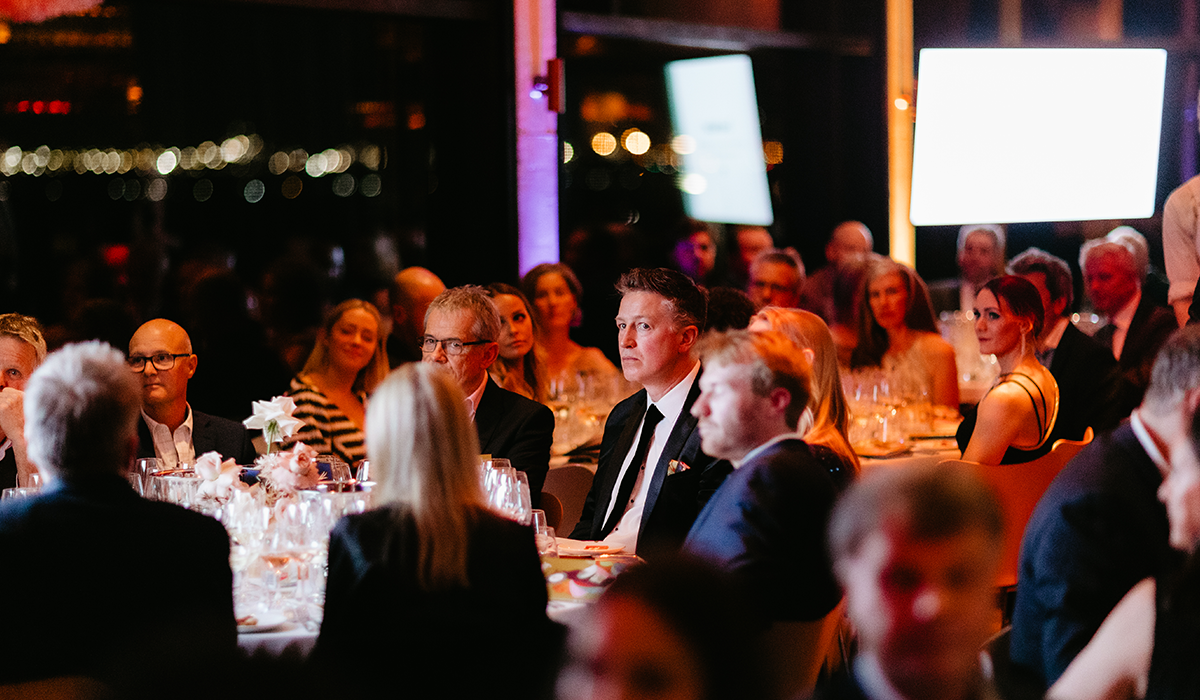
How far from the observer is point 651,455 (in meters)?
4.13

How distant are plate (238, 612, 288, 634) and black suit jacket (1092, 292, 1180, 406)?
4.95m

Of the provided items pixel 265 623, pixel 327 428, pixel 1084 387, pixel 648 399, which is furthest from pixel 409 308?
pixel 265 623

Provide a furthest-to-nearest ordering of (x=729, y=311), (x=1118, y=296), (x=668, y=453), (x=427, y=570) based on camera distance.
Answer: (x=1118, y=296), (x=729, y=311), (x=668, y=453), (x=427, y=570)

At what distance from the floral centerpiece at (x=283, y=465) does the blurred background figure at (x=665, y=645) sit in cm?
199

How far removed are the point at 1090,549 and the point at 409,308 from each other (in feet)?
14.8

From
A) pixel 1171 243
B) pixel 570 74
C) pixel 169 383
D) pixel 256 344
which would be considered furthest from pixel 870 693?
pixel 570 74

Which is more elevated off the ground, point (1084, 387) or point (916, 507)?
point (916, 507)

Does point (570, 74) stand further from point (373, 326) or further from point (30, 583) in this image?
point (30, 583)

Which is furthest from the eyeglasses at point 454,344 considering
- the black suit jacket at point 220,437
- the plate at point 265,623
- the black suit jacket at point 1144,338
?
the black suit jacket at point 1144,338

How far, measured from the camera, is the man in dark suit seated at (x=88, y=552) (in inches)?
96.3

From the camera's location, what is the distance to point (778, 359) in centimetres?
289

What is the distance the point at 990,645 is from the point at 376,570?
1.27 m

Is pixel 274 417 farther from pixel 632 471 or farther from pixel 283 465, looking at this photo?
pixel 632 471

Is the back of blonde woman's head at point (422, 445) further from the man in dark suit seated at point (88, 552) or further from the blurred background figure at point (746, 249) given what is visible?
the blurred background figure at point (746, 249)
